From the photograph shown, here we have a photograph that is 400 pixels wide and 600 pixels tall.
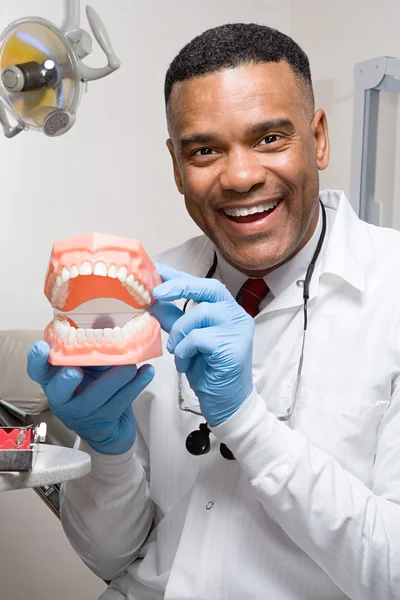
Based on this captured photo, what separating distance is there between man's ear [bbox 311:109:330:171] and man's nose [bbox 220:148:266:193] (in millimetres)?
222

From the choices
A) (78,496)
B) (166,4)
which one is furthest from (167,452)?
(166,4)

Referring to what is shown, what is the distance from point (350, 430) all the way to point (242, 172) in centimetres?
50

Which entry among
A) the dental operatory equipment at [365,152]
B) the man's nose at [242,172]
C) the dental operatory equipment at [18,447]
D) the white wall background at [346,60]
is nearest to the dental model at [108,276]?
the dental operatory equipment at [18,447]

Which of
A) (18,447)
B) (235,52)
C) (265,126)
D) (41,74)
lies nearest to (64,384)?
(18,447)

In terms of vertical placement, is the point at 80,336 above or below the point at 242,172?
below

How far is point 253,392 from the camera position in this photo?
4.33 ft

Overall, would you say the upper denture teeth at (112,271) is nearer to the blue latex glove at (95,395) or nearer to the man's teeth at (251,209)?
the blue latex glove at (95,395)

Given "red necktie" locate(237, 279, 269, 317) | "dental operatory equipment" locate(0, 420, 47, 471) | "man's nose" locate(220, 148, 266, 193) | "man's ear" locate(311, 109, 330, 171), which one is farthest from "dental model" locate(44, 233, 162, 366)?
"man's ear" locate(311, 109, 330, 171)

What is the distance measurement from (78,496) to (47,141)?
6.19ft

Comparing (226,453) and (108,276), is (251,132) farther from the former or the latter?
(226,453)

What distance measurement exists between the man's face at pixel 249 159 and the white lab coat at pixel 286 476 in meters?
0.11

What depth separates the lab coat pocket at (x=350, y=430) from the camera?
141cm

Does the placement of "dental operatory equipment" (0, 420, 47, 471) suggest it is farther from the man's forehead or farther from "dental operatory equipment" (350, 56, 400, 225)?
"dental operatory equipment" (350, 56, 400, 225)

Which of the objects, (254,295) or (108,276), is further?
(254,295)
